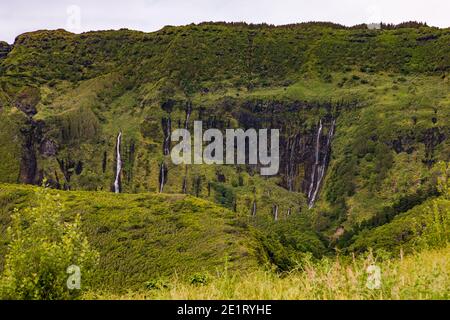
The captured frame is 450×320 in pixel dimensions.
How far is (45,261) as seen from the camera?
15.9m

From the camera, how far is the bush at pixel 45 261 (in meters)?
15.2

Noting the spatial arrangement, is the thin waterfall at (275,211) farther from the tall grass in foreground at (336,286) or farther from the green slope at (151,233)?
the tall grass in foreground at (336,286)

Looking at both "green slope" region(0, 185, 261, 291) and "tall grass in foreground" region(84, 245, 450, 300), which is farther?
"green slope" region(0, 185, 261, 291)

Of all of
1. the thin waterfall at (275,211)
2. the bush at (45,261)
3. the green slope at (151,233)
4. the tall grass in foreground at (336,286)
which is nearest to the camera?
the tall grass in foreground at (336,286)

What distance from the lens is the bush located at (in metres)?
15.2

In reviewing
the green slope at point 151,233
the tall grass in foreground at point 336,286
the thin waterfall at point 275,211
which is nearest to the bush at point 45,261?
the tall grass in foreground at point 336,286

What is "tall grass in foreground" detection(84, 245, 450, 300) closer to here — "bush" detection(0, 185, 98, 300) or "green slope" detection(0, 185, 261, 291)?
"bush" detection(0, 185, 98, 300)

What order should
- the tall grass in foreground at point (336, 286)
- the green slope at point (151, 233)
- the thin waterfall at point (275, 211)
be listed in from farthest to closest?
the thin waterfall at point (275, 211), the green slope at point (151, 233), the tall grass in foreground at point (336, 286)

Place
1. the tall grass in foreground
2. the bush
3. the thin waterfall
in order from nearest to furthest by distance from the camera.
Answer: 1. the tall grass in foreground
2. the bush
3. the thin waterfall

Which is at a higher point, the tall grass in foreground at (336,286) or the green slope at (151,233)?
the tall grass in foreground at (336,286)

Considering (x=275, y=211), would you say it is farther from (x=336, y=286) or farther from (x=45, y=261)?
(x=336, y=286)

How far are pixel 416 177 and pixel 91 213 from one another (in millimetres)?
→ 93714

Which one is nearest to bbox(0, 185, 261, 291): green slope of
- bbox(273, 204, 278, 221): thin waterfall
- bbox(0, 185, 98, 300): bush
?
bbox(0, 185, 98, 300): bush
